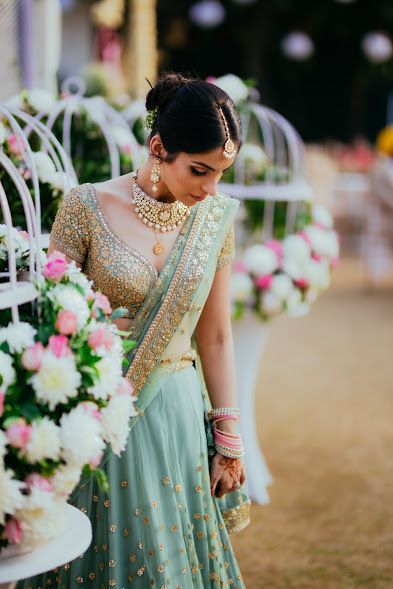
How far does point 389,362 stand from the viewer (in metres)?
6.67

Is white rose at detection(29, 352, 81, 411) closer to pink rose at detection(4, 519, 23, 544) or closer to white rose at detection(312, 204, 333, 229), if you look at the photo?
pink rose at detection(4, 519, 23, 544)

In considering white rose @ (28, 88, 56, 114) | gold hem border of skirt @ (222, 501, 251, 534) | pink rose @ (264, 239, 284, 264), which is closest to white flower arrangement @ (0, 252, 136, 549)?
gold hem border of skirt @ (222, 501, 251, 534)

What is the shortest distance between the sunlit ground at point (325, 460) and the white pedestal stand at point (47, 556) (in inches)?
62.6

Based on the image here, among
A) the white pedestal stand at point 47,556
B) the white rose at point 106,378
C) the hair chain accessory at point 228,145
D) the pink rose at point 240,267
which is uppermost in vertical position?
the hair chain accessory at point 228,145

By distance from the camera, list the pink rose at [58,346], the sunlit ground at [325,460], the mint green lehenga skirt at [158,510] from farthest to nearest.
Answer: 1. the sunlit ground at [325,460]
2. the mint green lehenga skirt at [158,510]
3. the pink rose at [58,346]

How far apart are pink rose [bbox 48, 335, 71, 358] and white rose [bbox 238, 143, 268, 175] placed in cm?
248

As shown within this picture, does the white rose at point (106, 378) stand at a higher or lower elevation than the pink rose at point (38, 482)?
higher

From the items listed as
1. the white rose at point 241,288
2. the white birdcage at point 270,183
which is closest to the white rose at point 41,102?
the white birdcage at point 270,183

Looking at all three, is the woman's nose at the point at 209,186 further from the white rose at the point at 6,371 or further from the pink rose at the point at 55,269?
the white rose at the point at 6,371

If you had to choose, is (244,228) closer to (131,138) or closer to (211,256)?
(131,138)

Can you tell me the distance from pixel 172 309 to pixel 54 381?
568 millimetres

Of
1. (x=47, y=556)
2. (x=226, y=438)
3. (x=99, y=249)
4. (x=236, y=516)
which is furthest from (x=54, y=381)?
(x=236, y=516)

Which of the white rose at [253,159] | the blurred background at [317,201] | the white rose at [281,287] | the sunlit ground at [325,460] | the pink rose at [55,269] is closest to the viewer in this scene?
the pink rose at [55,269]

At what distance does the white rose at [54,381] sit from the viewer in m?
1.54
